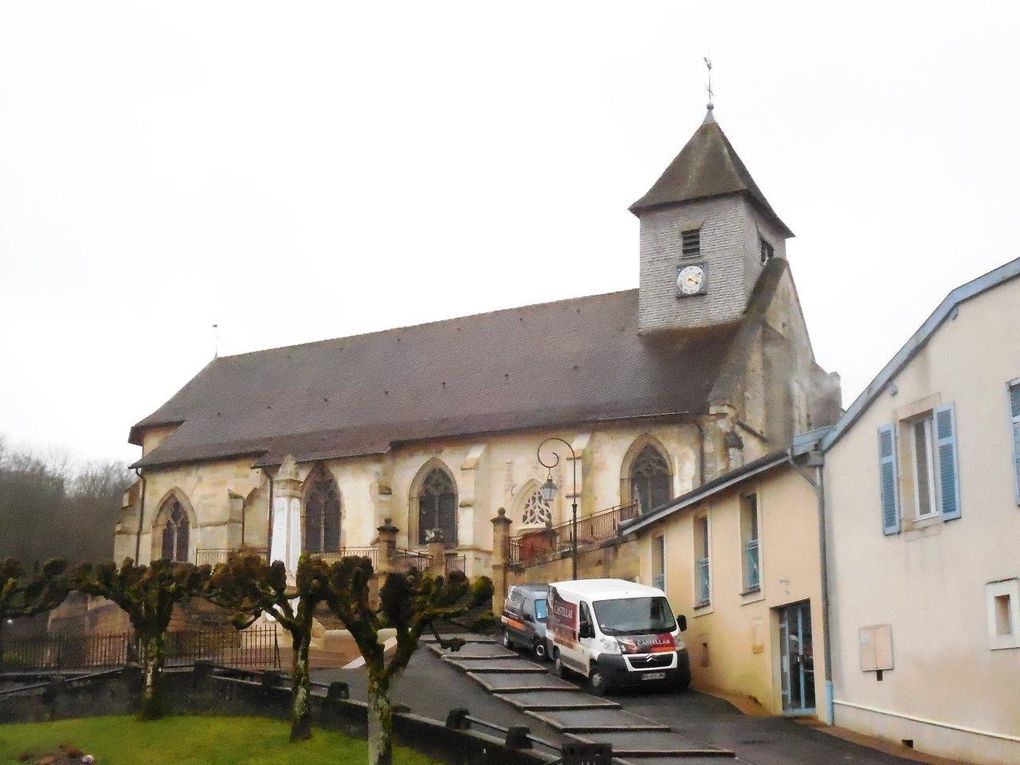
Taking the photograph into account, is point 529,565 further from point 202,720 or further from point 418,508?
point 202,720

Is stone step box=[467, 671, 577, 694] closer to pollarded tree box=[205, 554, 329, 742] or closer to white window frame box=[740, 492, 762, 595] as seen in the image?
white window frame box=[740, 492, 762, 595]

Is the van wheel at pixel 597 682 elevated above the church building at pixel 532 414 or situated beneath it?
situated beneath

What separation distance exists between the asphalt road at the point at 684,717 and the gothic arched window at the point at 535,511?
14.2 meters

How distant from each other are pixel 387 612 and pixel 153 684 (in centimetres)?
725

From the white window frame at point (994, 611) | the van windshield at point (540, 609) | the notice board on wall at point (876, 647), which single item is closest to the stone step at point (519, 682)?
the van windshield at point (540, 609)

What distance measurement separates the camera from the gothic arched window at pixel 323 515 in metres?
45.8

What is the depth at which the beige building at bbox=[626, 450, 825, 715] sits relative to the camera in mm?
21109

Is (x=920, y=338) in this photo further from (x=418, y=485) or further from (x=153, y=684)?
(x=418, y=485)

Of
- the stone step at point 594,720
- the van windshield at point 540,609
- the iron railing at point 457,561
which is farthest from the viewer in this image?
the iron railing at point 457,561

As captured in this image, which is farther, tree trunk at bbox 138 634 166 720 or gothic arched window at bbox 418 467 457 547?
gothic arched window at bbox 418 467 457 547

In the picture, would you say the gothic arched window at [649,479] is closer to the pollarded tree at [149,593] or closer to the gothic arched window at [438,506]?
the gothic arched window at [438,506]

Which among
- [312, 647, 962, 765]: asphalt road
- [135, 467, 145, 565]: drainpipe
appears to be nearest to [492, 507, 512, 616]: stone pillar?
[312, 647, 962, 765]: asphalt road

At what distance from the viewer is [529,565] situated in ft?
119

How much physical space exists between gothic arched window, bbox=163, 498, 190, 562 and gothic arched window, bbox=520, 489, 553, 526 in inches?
568
